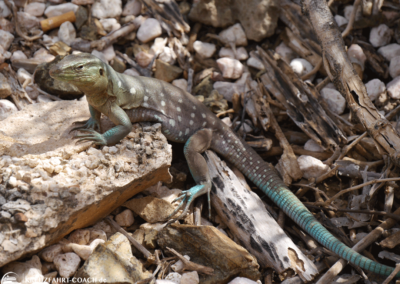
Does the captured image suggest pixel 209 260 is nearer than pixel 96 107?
Yes

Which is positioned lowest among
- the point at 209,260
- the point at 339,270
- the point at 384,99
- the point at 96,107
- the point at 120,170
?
the point at 209,260

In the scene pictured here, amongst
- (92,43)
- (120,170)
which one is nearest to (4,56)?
(92,43)

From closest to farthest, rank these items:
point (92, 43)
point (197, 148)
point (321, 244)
→ point (321, 244)
point (197, 148)
point (92, 43)

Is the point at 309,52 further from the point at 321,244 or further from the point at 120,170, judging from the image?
the point at 120,170

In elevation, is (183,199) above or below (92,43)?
below

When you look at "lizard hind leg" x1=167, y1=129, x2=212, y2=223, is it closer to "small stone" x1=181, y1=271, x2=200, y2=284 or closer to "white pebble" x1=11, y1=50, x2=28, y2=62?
"small stone" x1=181, y1=271, x2=200, y2=284

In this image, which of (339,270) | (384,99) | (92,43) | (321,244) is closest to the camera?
(339,270)

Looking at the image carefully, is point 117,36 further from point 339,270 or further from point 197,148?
point 339,270

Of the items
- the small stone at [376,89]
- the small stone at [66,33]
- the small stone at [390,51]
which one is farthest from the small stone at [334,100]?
the small stone at [66,33]
